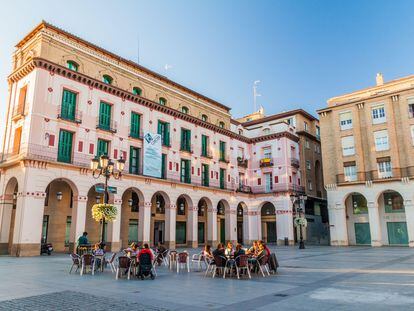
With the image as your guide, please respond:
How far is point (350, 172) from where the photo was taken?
3831 centimetres

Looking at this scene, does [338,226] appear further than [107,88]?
Yes

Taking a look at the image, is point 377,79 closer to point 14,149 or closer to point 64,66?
point 64,66

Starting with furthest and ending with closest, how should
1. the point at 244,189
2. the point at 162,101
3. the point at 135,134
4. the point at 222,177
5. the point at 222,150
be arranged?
Answer: the point at 244,189 → the point at 222,150 → the point at 222,177 → the point at 162,101 → the point at 135,134

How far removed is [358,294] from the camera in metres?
9.26

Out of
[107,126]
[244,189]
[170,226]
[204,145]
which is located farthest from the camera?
[244,189]

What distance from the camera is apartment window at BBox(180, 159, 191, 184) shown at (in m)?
35.6

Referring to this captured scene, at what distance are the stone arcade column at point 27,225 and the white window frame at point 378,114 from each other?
107 ft

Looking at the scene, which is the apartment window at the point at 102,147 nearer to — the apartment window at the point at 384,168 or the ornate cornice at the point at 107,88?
the ornate cornice at the point at 107,88

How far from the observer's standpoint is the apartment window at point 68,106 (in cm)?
2623

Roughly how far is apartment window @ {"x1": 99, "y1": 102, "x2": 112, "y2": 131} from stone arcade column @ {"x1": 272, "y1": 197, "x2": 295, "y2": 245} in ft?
72.8

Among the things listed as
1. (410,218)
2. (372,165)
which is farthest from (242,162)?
(410,218)

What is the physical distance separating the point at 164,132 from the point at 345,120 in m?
20.4

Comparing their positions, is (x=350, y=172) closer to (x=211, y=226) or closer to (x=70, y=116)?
(x=211, y=226)

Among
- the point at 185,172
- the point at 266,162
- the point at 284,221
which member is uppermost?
the point at 266,162
